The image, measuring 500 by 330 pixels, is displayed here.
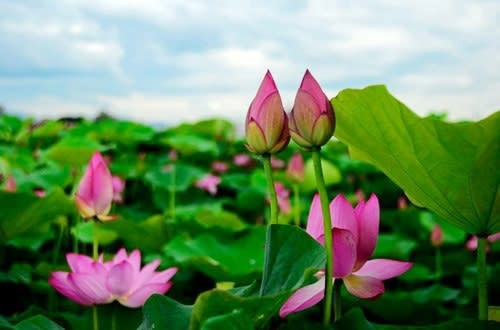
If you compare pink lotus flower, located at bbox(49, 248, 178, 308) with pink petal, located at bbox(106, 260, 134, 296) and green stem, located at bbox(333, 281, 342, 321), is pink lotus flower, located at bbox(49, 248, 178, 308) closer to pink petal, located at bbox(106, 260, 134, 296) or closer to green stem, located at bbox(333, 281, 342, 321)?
pink petal, located at bbox(106, 260, 134, 296)

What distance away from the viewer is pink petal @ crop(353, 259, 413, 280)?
1.94 ft

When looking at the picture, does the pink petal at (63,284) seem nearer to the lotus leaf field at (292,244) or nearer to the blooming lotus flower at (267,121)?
the lotus leaf field at (292,244)

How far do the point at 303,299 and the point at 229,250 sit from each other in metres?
1.12

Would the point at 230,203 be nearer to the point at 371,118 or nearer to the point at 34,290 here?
the point at 34,290

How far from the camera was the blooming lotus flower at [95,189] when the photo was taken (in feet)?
2.75

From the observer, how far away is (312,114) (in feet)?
1.82

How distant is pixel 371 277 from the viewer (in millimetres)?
588

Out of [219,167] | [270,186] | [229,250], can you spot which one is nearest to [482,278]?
[270,186]

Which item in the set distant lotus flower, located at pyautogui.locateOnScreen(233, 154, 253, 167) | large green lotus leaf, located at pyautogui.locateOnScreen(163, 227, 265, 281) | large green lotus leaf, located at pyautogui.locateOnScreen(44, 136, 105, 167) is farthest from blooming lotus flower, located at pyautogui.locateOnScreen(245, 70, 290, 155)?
distant lotus flower, located at pyautogui.locateOnScreen(233, 154, 253, 167)

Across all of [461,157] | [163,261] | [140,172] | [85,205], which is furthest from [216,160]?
[461,157]

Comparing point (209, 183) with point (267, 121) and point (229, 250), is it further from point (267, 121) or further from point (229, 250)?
point (267, 121)

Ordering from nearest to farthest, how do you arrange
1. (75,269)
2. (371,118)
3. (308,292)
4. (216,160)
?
(308,292), (371,118), (75,269), (216,160)

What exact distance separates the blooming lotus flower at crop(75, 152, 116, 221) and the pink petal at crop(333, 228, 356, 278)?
14.2 inches

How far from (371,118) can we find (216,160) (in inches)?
115
